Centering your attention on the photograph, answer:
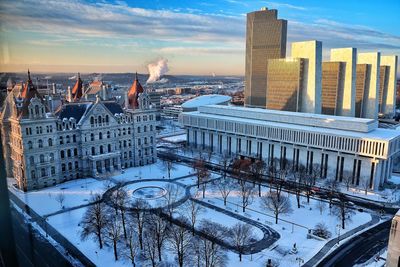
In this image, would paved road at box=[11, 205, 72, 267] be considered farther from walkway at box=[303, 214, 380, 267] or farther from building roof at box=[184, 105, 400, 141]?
building roof at box=[184, 105, 400, 141]

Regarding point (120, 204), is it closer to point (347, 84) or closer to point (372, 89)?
point (347, 84)

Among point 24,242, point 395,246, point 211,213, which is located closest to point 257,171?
point 211,213

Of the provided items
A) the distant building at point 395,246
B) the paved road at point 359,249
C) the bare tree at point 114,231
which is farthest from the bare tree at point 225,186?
the distant building at point 395,246

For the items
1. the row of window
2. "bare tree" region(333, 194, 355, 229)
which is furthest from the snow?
"bare tree" region(333, 194, 355, 229)

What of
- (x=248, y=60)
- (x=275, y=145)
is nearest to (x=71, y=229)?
(x=275, y=145)

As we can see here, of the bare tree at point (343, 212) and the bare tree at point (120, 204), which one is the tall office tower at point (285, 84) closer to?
the bare tree at point (343, 212)

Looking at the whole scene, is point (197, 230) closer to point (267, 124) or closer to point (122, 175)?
point (122, 175)
